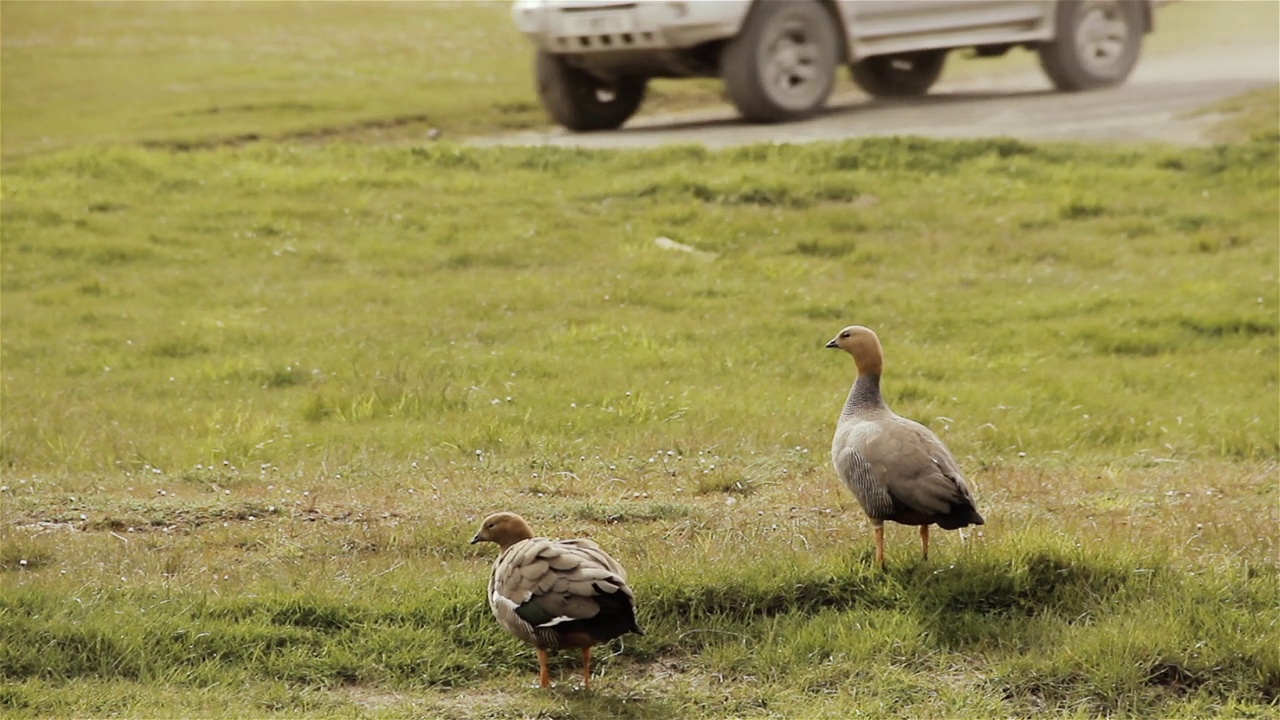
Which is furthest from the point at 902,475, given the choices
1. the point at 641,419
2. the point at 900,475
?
the point at 641,419

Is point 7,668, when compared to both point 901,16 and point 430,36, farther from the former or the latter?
point 430,36

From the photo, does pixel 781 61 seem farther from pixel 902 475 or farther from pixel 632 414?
pixel 902 475

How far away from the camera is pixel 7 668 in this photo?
19.3ft

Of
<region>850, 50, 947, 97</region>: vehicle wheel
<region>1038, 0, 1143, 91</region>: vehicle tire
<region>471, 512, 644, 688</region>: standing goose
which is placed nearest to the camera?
<region>471, 512, 644, 688</region>: standing goose

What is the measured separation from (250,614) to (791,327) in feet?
22.9

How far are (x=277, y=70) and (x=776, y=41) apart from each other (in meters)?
9.51

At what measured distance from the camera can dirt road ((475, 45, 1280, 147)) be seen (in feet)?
61.9

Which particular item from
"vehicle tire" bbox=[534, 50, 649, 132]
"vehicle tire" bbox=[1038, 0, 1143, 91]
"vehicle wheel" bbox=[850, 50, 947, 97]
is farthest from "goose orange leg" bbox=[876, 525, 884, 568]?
"vehicle wheel" bbox=[850, 50, 947, 97]

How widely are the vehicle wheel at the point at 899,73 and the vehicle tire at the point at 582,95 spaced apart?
4.31 meters

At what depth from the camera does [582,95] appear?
19.9 m

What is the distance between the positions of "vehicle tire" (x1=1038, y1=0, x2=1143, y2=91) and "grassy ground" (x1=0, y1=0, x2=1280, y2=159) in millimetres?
4689

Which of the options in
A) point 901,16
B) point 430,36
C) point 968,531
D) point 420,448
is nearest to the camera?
point 968,531

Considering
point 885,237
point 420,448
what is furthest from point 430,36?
point 420,448

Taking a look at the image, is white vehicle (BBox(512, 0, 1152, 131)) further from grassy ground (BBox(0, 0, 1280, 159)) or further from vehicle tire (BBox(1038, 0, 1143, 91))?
grassy ground (BBox(0, 0, 1280, 159))
